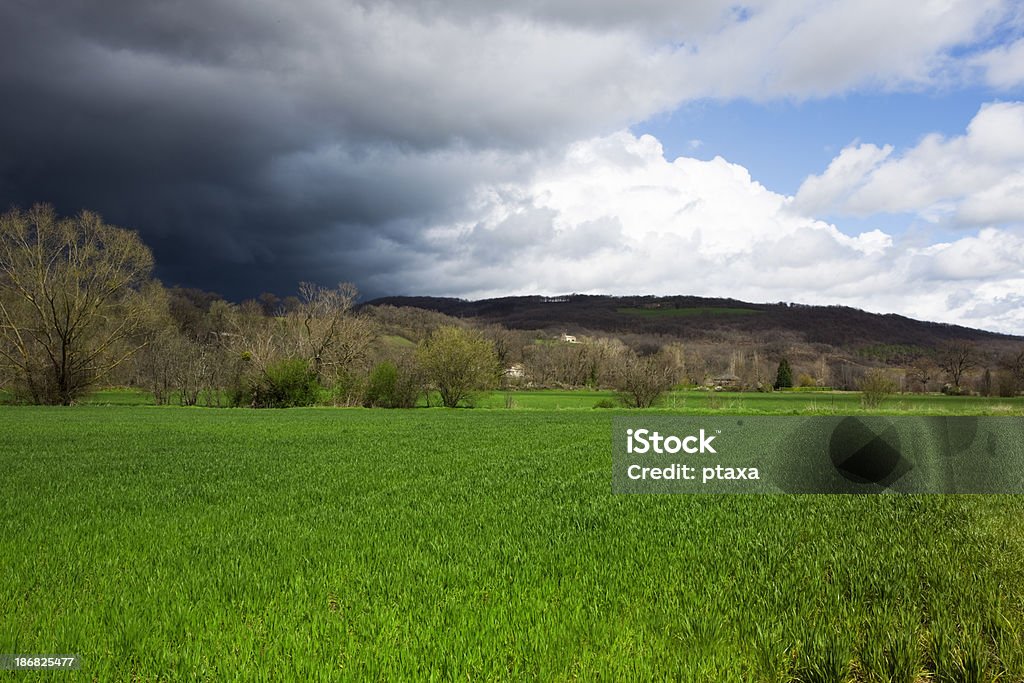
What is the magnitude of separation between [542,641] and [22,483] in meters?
13.2

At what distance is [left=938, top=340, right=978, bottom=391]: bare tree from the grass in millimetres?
80077

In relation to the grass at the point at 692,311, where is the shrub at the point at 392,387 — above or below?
below

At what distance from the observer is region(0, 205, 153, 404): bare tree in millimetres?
47062

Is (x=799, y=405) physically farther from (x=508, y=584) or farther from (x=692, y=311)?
(x=692, y=311)

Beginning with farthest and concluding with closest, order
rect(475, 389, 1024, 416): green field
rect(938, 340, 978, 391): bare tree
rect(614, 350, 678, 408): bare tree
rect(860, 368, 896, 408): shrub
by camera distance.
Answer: rect(938, 340, 978, 391): bare tree → rect(614, 350, 678, 408): bare tree → rect(860, 368, 896, 408): shrub → rect(475, 389, 1024, 416): green field

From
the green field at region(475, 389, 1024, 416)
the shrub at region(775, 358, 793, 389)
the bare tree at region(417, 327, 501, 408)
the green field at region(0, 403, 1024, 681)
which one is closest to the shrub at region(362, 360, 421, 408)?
the bare tree at region(417, 327, 501, 408)

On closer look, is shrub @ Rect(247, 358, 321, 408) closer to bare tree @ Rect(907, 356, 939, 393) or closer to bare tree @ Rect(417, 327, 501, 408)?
bare tree @ Rect(417, 327, 501, 408)

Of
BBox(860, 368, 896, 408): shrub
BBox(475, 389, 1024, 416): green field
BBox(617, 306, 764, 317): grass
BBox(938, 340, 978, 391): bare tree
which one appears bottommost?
BBox(475, 389, 1024, 416): green field

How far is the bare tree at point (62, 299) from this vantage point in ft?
154

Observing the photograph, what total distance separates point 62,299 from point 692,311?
512 feet

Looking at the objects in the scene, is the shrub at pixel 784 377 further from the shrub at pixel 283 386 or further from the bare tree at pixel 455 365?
the shrub at pixel 283 386

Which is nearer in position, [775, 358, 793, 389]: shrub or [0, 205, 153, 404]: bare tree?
[0, 205, 153, 404]: bare tree

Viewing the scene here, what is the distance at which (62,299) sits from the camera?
1914 inches

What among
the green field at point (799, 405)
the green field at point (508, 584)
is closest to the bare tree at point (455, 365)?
the green field at point (799, 405)
